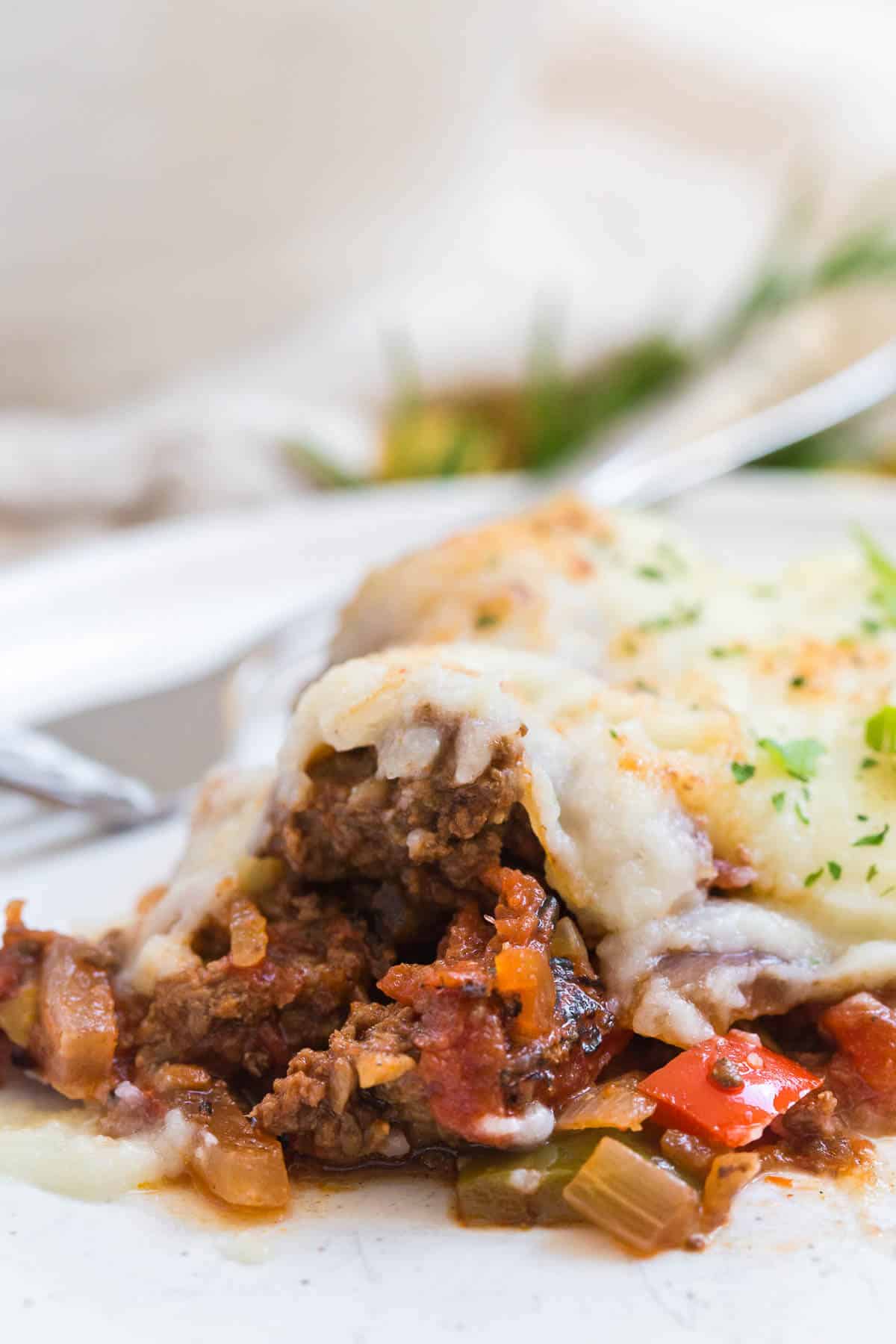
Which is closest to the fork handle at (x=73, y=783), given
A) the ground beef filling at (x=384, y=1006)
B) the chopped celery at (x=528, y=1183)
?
the ground beef filling at (x=384, y=1006)

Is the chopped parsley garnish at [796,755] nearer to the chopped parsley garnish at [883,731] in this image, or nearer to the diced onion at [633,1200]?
the chopped parsley garnish at [883,731]

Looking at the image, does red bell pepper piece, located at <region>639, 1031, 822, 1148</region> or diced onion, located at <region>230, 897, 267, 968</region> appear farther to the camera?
diced onion, located at <region>230, 897, 267, 968</region>

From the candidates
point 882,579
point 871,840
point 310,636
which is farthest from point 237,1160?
point 310,636

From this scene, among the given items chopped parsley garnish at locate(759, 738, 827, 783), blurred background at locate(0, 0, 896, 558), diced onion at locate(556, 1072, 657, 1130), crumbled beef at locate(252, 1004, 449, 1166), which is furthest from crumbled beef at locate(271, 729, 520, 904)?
blurred background at locate(0, 0, 896, 558)

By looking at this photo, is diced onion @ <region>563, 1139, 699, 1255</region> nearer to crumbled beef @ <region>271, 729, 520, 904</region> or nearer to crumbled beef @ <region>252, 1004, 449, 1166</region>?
crumbled beef @ <region>252, 1004, 449, 1166</region>

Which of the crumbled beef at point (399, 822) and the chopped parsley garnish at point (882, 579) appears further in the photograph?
the chopped parsley garnish at point (882, 579)

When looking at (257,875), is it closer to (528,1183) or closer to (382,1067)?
(382,1067)
